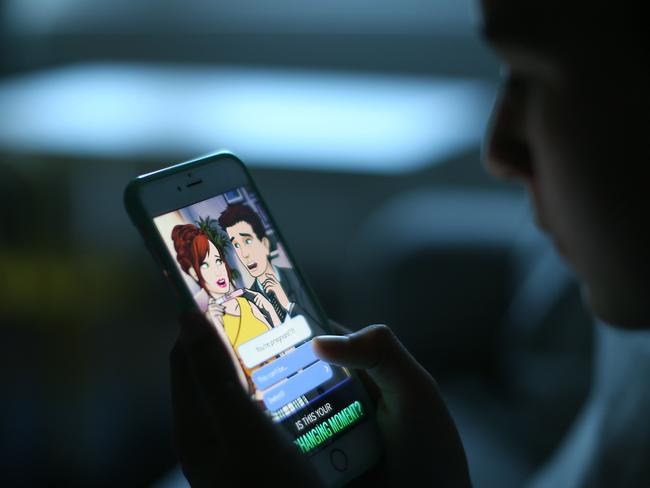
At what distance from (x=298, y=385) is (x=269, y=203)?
4.67ft

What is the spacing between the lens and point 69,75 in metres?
2.11

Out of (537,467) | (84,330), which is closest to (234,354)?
(537,467)

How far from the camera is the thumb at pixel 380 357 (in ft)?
2.05

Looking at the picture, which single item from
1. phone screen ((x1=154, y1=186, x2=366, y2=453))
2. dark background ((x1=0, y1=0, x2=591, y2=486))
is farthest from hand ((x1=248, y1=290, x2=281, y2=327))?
dark background ((x1=0, y1=0, x2=591, y2=486))

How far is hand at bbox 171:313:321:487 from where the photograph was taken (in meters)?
0.53

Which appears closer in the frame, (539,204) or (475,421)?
(539,204)

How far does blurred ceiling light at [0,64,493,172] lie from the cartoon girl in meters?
1.39

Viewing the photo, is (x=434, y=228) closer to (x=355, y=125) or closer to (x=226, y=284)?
(x=355, y=125)

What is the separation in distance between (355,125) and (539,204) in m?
1.50

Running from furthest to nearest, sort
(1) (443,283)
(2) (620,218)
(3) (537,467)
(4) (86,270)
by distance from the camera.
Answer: (4) (86,270) → (1) (443,283) → (3) (537,467) → (2) (620,218)

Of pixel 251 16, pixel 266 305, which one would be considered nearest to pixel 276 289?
pixel 266 305

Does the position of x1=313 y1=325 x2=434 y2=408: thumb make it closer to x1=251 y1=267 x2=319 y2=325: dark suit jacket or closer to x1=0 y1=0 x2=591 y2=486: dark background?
x1=251 y1=267 x2=319 y2=325: dark suit jacket

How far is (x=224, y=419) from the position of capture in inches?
20.8

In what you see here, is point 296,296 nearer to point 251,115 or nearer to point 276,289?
point 276,289
